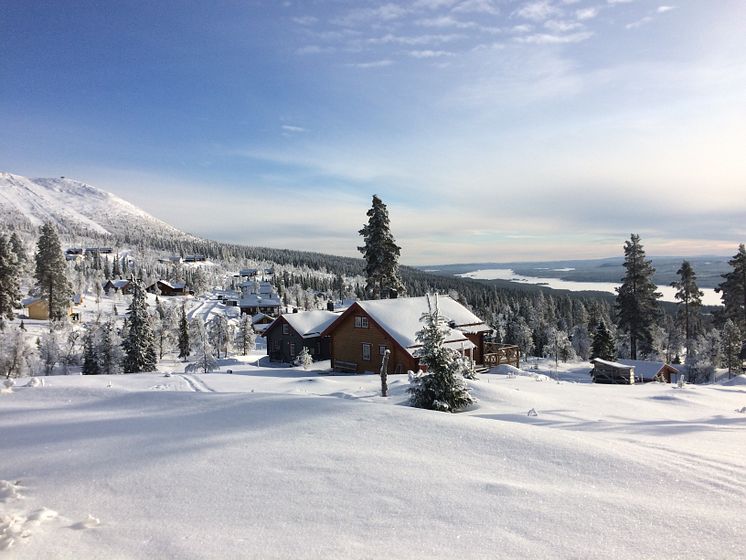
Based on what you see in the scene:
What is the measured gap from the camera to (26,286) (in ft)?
310

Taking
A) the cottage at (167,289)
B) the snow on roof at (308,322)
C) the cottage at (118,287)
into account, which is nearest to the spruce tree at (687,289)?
the snow on roof at (308,322)

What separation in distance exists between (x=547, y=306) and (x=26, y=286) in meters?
138

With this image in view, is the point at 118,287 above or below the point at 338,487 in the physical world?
above

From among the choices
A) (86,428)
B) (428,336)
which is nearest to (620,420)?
(428,336)

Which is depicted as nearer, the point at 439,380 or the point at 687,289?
the point at 439,380

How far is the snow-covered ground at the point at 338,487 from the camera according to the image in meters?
3.96

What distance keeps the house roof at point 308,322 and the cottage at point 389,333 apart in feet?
25.6

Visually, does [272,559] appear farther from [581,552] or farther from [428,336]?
[428,336]

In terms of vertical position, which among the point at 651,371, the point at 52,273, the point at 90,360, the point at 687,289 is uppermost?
the point at 52,273

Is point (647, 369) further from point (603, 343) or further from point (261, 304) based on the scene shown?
point (261, 304)

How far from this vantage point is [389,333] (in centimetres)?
2811

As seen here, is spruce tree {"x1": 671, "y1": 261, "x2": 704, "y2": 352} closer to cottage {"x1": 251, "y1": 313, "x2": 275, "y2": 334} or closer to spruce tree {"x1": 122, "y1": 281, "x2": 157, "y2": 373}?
spruce tree {"x1": 122, "y1": 281, "x2": 157, "y2": 373}

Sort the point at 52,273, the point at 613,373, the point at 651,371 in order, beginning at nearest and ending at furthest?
the point at 613,373 → the point at 651,371 → the point at 52,273

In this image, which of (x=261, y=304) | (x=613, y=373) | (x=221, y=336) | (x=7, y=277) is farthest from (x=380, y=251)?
(x=261, y=304)
